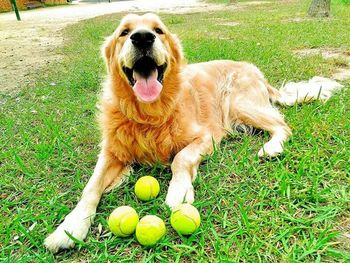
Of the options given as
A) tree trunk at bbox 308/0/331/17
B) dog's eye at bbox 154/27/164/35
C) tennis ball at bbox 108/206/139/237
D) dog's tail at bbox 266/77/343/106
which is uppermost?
dog's eye at bbox 154/27/164/35

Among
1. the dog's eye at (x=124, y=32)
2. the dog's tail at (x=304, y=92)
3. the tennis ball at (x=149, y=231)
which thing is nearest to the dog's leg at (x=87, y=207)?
the tennis ball at (x=149, y=231)

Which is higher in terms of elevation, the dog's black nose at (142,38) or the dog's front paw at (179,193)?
the dog's black nose at (142,38)

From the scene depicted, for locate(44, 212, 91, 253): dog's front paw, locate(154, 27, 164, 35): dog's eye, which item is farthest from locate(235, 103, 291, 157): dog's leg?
locate(44, 212, 91, 253): dog's front paw

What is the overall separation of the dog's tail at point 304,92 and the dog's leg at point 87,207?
1.97 meters

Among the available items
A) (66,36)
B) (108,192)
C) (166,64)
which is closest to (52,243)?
(108,192)

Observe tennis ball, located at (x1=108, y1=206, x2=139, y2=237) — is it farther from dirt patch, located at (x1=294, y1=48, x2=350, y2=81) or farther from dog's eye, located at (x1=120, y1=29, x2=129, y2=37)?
dirt patch, located at (x1=294, y1=48, x2=350, y2=81)

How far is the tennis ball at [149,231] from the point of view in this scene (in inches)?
66.3

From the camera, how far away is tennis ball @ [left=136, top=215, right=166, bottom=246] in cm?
168

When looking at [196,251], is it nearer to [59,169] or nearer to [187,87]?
[59,169]

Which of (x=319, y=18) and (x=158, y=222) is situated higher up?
(x=158, y=222)

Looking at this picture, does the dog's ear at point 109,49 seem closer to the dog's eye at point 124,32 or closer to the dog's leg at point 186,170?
the dog's eye at point 124,32

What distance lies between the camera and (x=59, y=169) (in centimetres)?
258

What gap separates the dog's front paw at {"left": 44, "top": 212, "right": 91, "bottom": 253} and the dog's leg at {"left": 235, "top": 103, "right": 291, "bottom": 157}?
1.39 meters

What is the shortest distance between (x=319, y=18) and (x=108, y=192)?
9464 mm
